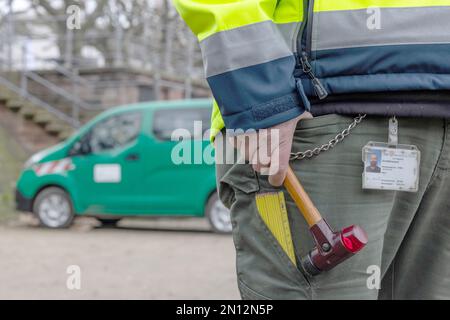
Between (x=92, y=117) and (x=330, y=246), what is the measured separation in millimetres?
13563

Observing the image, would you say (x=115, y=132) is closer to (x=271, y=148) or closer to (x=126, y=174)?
(x=126, y=174)

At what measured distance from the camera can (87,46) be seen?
1616 centimetres

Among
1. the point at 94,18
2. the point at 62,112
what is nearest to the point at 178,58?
the point at 94,18

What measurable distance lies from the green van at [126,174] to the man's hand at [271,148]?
292 inches

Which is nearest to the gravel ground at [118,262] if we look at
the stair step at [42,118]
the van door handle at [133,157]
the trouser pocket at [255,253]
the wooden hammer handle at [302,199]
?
the van door handle at [133,157]

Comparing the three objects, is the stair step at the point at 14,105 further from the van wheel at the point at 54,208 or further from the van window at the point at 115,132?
the van window at the point at 115,132

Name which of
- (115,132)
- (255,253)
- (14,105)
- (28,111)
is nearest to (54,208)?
(115,132)

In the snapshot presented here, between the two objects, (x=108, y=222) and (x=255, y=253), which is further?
(x=108, y=222)

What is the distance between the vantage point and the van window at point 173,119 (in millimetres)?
9328

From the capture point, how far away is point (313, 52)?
163cm

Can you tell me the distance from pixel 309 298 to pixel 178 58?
16678 millimetres

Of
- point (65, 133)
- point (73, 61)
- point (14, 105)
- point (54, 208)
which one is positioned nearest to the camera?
point (54, 208)

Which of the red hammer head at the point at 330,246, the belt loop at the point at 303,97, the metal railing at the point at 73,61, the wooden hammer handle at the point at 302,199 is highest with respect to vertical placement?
the metal railing at the point at 73,61

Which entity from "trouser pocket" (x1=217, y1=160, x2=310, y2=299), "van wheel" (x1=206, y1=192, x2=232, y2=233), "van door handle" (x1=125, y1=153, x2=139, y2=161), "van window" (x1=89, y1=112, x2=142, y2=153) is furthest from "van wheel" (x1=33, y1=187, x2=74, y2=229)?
"trouser pocket" (x1=217, y1=160, x2=310, y2=299)
